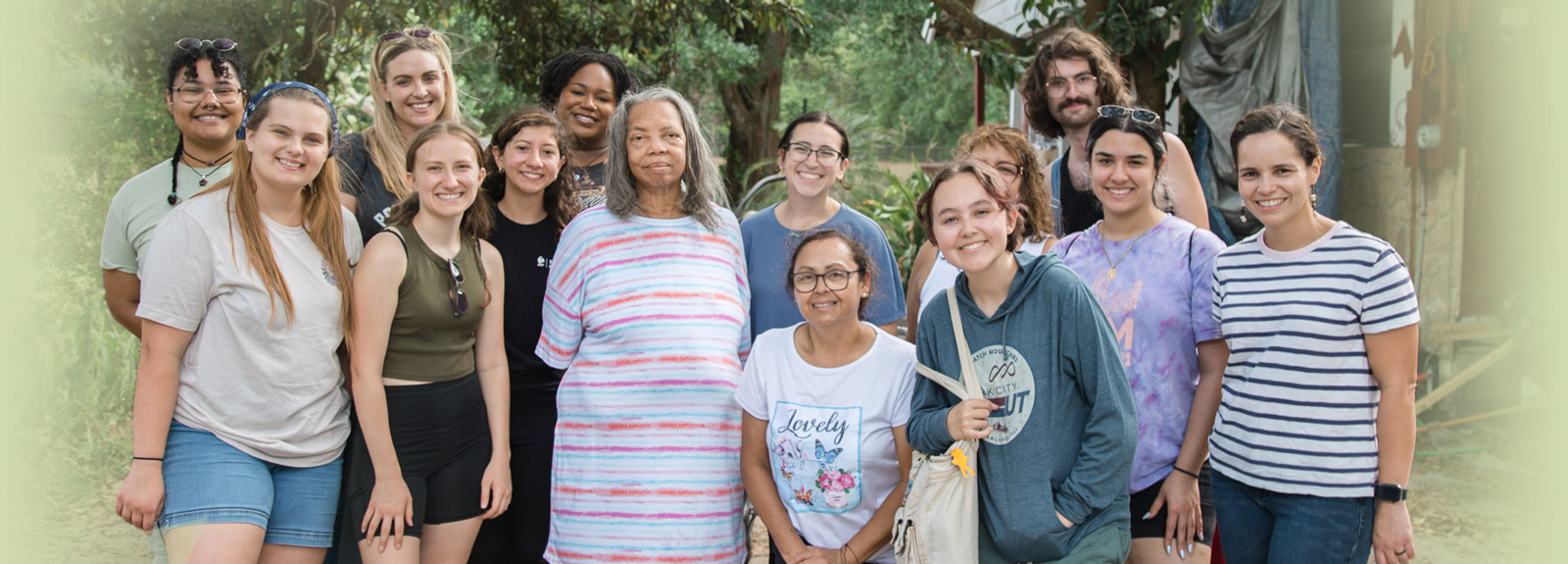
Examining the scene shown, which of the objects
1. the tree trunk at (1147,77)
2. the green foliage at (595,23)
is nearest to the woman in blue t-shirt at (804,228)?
the tree trunk at (1147,77)

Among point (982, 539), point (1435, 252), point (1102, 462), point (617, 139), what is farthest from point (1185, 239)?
point (1435, 252)

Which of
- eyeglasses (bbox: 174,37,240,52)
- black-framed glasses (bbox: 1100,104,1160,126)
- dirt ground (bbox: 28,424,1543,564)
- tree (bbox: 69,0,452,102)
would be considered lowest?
dirt ground (bbox: 28,424,1543,564)

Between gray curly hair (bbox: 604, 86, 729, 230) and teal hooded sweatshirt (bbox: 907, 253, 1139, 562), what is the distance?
96 centimetres

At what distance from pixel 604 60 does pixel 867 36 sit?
12259 mm

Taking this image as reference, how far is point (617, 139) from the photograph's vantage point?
9.80 ft

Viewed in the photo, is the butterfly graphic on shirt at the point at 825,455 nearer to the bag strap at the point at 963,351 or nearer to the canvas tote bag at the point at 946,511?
the canvas tote bag at the point at 946,511

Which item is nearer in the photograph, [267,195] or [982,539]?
[982,539]

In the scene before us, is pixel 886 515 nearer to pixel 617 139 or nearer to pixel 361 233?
pixel 617 139

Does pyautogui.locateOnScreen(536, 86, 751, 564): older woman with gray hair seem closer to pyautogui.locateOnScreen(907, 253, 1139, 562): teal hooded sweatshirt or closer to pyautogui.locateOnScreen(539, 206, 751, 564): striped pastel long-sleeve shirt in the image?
pyautogui.locateOnScreen(539, 206, 751, 564): striped pastel long-sleeve shirt

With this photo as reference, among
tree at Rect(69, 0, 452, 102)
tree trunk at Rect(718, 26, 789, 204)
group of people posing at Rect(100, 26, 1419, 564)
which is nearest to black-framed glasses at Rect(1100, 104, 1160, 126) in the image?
group of people posing at Rect(100, 26, 1419, 564)

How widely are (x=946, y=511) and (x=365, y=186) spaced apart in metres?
2.09

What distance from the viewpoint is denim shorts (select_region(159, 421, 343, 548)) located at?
7.98ft

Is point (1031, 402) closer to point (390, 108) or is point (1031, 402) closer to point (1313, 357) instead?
point (1313, 357)

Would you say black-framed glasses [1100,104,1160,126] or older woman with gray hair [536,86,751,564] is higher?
black-framed glasses [1100,104,1160,126]
